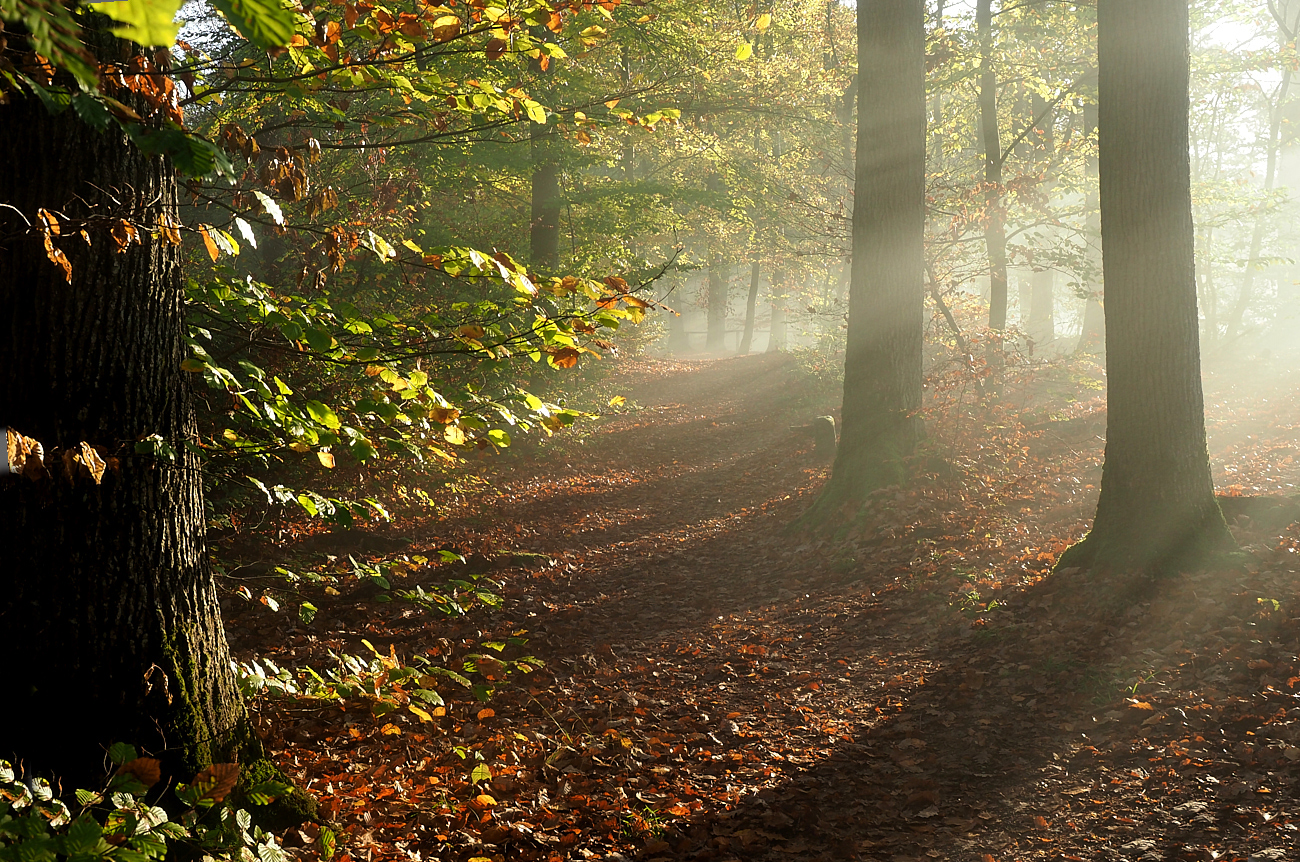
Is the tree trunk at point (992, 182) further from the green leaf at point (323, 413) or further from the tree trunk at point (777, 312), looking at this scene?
the green leaf at point (323, 413)

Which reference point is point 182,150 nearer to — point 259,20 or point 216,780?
point 259,20

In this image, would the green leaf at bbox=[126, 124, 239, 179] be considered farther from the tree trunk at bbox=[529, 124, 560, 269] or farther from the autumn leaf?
the tree trunk at bbox=[529, 124, 560, 269]

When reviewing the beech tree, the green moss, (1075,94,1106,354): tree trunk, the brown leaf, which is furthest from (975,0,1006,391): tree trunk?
the brown leaf

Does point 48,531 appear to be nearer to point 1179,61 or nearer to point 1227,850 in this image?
point 1227,850

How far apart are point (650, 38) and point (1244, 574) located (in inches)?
431

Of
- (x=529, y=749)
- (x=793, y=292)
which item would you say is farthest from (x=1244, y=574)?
(x=793, y=292)

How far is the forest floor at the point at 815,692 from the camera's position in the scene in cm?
399

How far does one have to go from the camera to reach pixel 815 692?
232 inches

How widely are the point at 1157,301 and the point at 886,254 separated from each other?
151 inches

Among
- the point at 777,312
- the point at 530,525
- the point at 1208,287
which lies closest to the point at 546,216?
the point at 530,525

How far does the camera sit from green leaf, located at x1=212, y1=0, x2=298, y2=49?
1.05m

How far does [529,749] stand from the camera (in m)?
4.82

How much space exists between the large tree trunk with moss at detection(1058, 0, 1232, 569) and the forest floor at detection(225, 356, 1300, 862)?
52 cm

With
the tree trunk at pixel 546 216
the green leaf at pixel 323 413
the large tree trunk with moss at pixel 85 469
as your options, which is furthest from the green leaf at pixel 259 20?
the tree trunk at pixel 546 216
